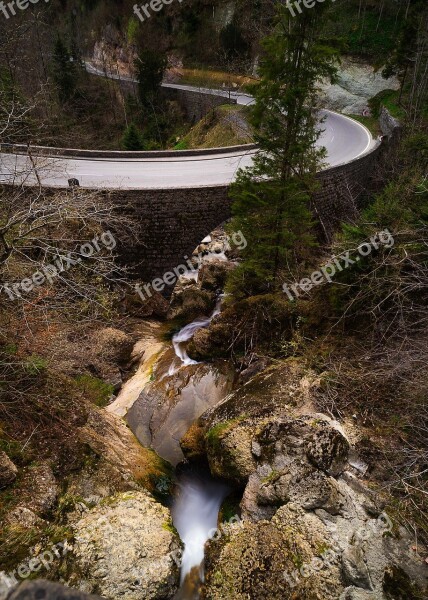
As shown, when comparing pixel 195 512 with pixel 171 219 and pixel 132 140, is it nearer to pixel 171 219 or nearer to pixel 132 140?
pixel 171 219

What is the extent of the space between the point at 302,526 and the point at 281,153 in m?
8.06

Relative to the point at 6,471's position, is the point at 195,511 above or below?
below

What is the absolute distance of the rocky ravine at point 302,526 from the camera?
4.50 metres

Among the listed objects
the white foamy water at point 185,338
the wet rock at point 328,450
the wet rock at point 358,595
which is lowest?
the white foamy water at point 185,338

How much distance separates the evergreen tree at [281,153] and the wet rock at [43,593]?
8.36m

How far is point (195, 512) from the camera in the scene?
668 centimetres

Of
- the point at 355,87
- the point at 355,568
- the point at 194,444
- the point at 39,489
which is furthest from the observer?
the point at 355,87

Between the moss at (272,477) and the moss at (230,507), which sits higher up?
the moss at (272,477)

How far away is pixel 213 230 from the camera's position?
1375cm

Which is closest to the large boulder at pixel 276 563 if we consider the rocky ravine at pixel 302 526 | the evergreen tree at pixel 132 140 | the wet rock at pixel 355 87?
the rocky ravine at pixel 302 526

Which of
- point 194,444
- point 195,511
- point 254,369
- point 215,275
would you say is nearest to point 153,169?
point 215,275

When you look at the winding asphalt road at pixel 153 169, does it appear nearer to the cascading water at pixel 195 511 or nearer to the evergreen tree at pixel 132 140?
the evergreen tree at pixel 132 140

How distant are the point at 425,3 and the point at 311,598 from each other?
3117 cm

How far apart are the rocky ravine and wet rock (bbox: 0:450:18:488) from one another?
312 cm
